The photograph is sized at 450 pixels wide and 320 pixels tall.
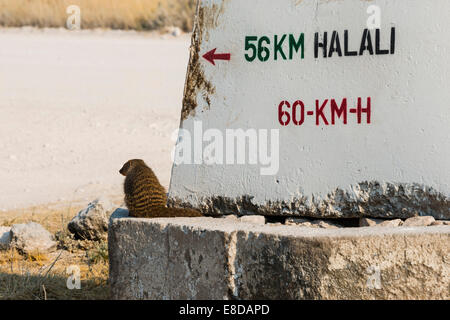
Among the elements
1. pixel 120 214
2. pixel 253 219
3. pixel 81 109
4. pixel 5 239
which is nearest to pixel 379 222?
pixel 253 219

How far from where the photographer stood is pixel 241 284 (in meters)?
3.43

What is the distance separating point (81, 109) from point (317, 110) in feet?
31.0

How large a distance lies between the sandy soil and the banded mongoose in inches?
156

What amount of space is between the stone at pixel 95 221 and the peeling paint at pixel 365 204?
217 centimetres

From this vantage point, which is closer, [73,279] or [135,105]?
[73,279]

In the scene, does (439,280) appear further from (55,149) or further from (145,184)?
(55,149)

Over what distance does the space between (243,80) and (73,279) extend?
1674mm

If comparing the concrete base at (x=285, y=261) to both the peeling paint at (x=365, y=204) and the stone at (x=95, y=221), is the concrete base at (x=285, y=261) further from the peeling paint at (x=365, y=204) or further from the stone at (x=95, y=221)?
the stone at (x=95, y=221)

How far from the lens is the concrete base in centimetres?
319

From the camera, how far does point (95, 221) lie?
603 cm

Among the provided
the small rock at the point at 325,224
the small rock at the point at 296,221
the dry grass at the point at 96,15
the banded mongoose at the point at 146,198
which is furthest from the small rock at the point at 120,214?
the dry grass at the point at 96,15

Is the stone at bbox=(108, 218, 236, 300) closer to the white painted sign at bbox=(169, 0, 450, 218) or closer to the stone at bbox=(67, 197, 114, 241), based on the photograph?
the white painted sign at bbox=(169, 0, 450, 218)
